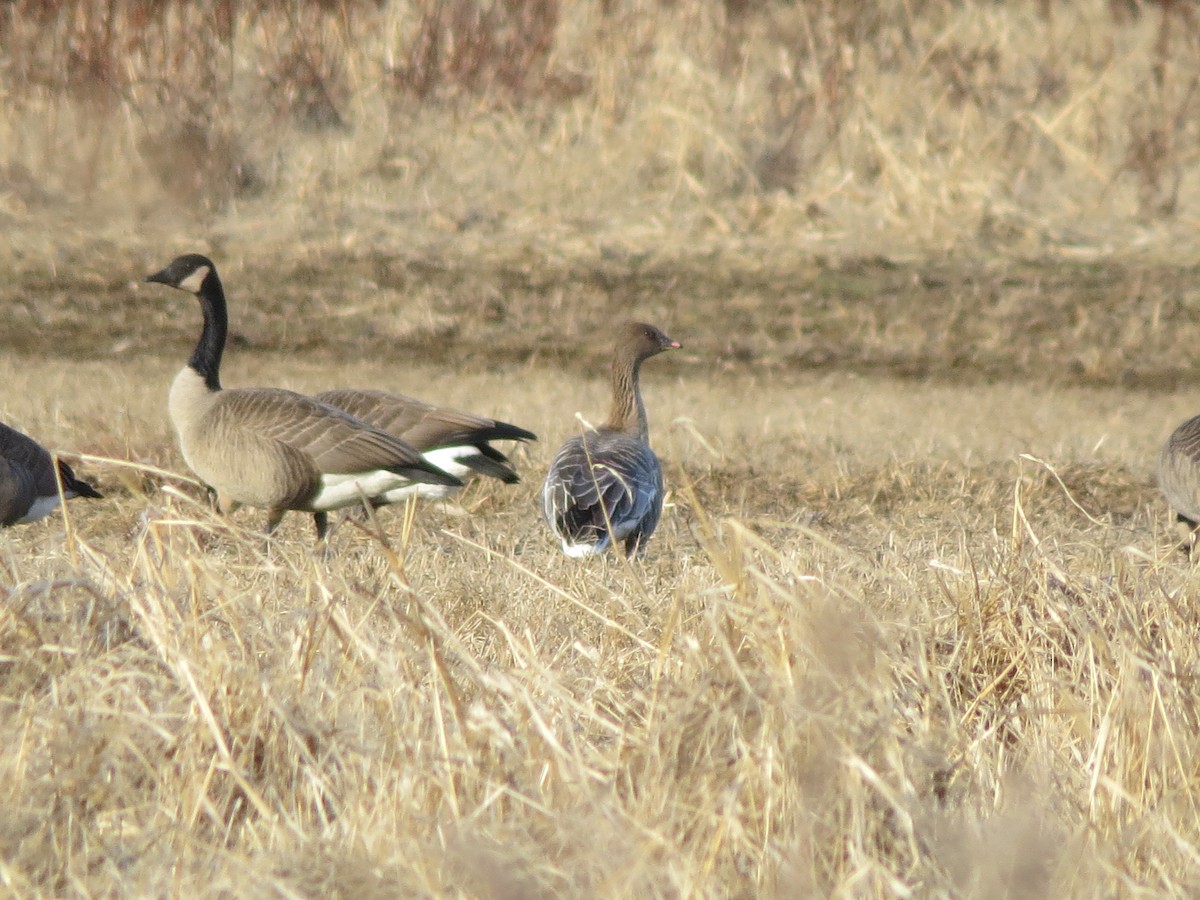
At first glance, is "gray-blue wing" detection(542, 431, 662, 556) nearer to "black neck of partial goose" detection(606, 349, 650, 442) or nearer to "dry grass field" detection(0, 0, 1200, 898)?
"dry grass field" detection(0, 0, 1200, 898)

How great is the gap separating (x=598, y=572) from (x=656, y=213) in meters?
7.52

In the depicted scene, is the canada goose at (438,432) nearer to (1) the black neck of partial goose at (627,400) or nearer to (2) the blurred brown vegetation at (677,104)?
→ (1) the black neck of partial goose at (627,400)

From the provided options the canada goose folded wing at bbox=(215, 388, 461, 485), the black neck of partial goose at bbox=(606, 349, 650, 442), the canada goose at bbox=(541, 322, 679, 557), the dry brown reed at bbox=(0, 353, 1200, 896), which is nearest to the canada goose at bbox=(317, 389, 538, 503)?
the canada goose folded wing at bbox=(215, 388, 461, 485)

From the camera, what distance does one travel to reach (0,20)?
13.1 m

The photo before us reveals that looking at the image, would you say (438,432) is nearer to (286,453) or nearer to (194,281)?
(286,453)

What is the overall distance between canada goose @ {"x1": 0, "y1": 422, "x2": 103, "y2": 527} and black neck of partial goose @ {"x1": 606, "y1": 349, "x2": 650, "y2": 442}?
7.81 feet

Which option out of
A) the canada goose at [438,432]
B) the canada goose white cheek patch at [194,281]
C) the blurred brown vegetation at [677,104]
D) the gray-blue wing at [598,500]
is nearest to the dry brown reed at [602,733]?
the gray-blue wing at [598,500]

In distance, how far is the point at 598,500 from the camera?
18.7 ft

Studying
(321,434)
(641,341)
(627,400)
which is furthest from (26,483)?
(641,341)

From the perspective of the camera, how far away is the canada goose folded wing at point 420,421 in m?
6.76

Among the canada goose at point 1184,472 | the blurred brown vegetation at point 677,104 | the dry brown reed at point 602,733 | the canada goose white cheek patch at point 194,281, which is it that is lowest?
the blurred brown vegetation at point 677,104

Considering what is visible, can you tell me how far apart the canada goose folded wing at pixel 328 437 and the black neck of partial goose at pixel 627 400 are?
1.17 meters

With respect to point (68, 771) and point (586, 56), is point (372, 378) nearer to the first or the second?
point (586, 56)

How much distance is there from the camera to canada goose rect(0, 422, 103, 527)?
19.4ft
